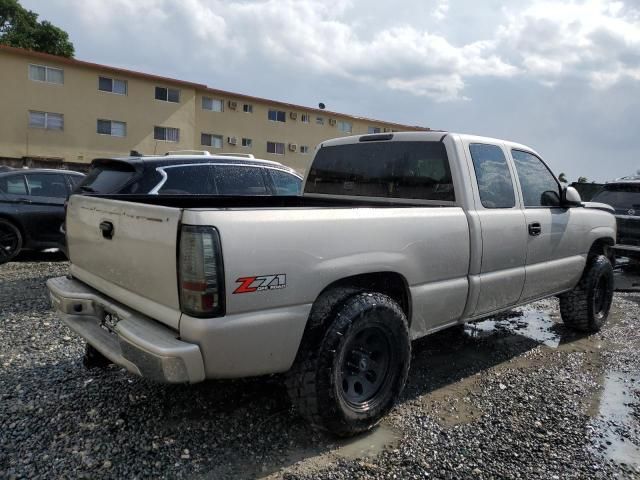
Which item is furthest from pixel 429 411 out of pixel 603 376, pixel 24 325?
pixel 24 325

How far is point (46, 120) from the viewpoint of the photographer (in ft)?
81.8

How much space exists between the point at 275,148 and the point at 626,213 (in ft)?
90.2

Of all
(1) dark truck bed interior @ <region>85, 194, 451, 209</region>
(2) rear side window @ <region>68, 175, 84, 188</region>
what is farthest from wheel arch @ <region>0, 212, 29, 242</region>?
(1) dark truck bed interior @ <region>85, 194, 451, 209</region>

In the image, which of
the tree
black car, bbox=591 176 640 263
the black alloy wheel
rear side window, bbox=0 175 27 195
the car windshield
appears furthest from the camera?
the tree

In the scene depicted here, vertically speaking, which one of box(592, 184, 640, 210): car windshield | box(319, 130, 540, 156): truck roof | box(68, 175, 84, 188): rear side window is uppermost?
box(319, 130, 540, 156): truck roof

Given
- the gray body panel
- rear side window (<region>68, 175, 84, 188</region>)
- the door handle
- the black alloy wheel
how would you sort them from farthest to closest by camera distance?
rear side window (<region>68, 175, 84, 188</region>) → the door handle → the black alloy wheel → the gray body panel

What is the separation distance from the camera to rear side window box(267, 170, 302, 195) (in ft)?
23.3

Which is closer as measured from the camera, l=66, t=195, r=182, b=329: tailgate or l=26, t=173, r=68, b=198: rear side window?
l=66, t=195, r=182, b=329: tailgate

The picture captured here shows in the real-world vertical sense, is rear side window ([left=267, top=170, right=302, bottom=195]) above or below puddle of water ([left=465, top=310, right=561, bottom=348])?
above

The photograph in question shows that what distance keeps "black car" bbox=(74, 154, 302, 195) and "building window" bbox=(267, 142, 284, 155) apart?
27.4m

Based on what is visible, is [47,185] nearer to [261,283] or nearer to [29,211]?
[29,211]

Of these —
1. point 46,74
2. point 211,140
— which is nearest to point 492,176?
point 46,74

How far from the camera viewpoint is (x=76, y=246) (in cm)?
338

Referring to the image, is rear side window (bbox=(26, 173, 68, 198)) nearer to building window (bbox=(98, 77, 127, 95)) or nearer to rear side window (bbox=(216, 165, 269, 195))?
rear side window (bbox=(216, 165, 269, 195))
